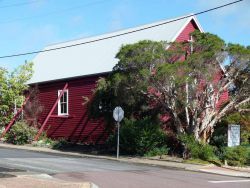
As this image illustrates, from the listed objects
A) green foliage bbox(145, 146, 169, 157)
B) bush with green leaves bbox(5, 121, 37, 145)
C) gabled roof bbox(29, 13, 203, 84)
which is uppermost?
gabled roof bbox(29, 13, 203, 84)

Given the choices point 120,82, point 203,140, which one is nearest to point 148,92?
point 120,82

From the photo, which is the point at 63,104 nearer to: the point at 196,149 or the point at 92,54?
the point at 92,54

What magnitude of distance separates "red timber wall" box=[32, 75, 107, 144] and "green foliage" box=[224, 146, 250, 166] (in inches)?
399

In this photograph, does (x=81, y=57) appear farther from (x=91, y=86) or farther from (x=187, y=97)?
(x=187, y=97)

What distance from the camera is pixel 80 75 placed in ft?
112

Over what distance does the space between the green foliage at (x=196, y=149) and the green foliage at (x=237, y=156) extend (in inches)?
30.1

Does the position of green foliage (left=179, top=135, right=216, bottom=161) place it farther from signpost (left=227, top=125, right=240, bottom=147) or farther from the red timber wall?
the red timber wall

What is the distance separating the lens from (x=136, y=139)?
26.1m

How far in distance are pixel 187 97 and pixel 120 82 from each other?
367 centimetres

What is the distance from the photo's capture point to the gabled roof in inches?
1275

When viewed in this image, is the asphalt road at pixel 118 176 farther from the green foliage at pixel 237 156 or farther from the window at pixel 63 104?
the window at pixel 63 104

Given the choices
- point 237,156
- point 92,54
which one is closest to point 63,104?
point 92,54

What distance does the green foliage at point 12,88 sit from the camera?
37375mm

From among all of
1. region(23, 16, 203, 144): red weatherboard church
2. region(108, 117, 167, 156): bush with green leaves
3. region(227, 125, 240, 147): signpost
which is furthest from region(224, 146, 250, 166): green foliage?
region(23, 16, 203, 144): red weatherboard church
